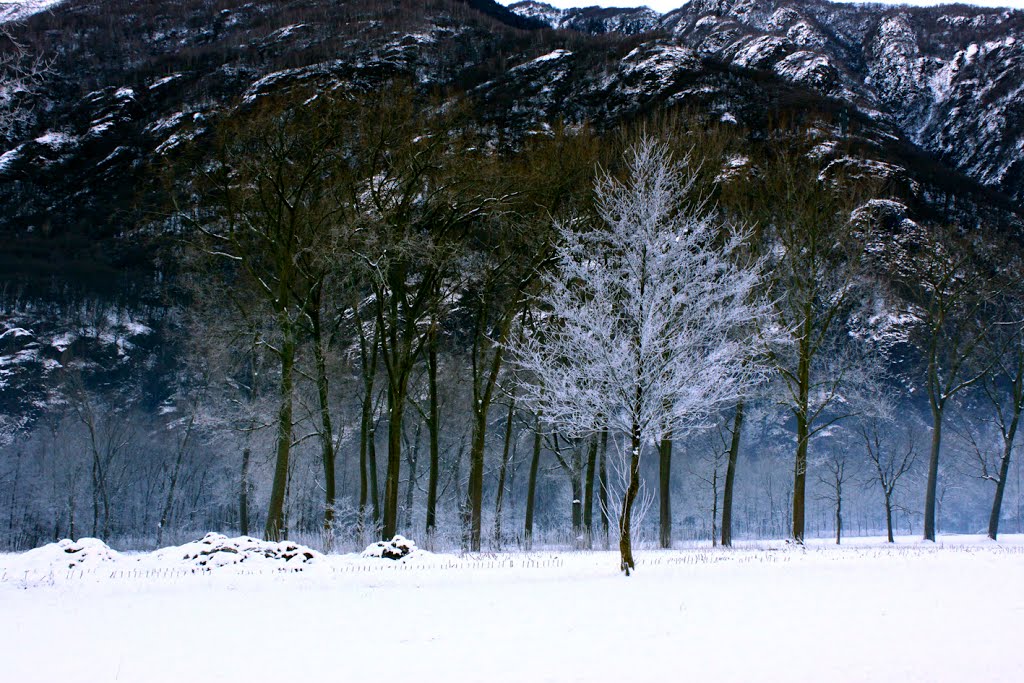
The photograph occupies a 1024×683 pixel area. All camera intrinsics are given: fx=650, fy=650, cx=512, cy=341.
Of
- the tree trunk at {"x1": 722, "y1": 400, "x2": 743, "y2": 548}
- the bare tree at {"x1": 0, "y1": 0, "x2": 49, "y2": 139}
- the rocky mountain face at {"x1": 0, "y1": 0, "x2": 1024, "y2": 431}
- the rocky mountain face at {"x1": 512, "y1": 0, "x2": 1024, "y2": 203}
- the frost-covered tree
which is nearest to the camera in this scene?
the bare tree at {"x1": 0, "y1": 0, "x2": 49, "y2": 139}

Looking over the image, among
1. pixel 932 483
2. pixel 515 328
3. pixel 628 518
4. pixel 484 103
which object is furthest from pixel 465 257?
pixel 484 103

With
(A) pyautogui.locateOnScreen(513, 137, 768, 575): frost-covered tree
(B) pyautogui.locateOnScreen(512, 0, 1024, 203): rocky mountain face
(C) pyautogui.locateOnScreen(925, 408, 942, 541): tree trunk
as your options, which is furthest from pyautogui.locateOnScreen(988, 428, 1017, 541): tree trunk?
(B) pyautogui.locateOnScreen(512, 0, 1024, 203): rocky mountain face

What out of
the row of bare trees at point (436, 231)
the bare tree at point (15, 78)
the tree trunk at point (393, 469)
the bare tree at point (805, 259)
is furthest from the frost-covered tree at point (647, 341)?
the bare tree at point (805, 259)

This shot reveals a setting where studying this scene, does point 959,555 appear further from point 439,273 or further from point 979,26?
point 979,26

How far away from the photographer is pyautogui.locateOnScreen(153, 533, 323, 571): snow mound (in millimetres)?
12859

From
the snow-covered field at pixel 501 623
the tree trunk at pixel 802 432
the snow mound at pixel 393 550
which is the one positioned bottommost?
the snow mound at pixel 393 550

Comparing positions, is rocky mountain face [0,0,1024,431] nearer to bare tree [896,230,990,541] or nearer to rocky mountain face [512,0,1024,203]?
rocky mountain face [512,0,1024,203]

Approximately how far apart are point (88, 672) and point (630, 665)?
14.6ft

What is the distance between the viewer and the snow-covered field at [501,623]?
5.37 meters

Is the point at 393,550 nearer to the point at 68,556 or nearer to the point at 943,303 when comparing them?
the point at 68,556

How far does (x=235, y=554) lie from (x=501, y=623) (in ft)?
26.6

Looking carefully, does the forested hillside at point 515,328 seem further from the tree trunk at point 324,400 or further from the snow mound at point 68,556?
the snow mound at point 68,556

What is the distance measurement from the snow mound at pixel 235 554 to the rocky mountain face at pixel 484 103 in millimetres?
23930

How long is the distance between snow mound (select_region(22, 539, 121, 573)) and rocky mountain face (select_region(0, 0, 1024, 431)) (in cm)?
2680
